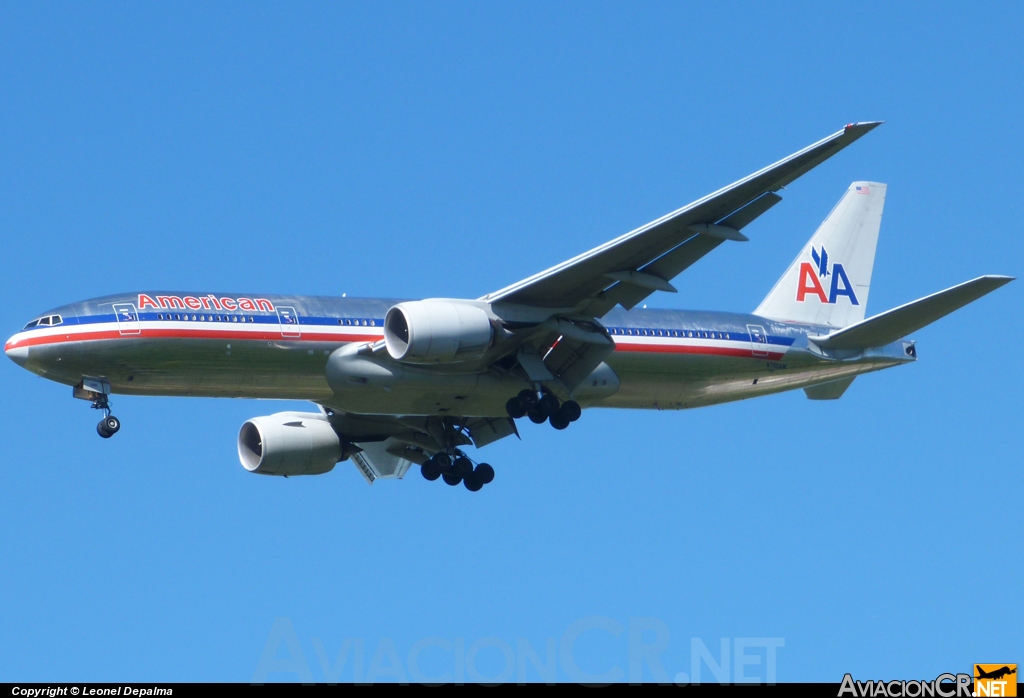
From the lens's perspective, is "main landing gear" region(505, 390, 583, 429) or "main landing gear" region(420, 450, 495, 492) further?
"main landing gear" region(420, 450, 495, 492)

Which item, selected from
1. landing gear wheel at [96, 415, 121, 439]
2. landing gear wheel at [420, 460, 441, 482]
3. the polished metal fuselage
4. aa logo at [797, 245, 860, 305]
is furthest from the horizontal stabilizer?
landing gear wheel at [96, 415, 121, 439]

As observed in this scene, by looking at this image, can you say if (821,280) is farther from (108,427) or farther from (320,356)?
(108,427)

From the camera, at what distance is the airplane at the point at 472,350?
37.8 meters

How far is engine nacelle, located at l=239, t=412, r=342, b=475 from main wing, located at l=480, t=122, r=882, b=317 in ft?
27.1

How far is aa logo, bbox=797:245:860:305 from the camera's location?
158ft

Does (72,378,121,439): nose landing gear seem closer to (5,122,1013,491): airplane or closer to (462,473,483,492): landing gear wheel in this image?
(5,122,1013,491): airplane

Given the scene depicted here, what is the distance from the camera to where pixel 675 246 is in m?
38.0

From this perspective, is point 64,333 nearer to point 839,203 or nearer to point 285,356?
point 285,356

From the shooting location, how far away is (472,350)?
38.4 m

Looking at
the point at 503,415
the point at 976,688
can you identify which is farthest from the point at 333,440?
the point at 976,688

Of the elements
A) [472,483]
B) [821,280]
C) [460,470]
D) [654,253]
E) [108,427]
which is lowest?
[108,427]

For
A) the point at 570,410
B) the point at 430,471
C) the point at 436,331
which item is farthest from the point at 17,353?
the point at 570,410

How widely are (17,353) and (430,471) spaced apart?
12.7 metres

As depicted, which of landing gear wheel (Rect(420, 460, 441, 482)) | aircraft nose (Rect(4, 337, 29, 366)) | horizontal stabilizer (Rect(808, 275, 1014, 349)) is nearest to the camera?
aircraft nose (Rect(4, 337, 29, 366))
